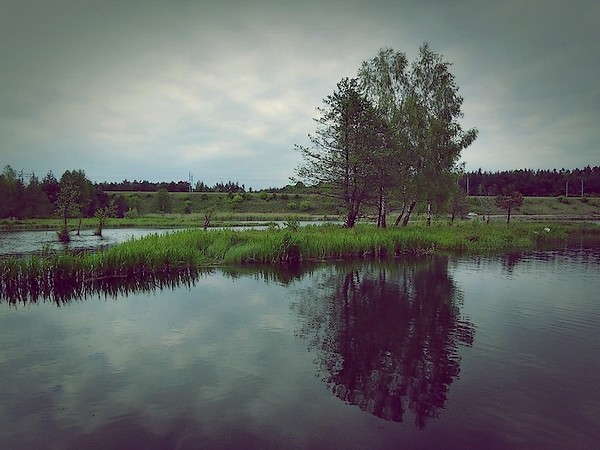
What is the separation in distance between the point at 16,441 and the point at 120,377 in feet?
7.26

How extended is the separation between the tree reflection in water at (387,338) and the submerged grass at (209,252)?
572 centimetres

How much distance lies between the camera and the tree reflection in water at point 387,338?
23.8 feet

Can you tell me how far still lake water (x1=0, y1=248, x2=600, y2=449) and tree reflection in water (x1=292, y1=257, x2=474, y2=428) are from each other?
5cm

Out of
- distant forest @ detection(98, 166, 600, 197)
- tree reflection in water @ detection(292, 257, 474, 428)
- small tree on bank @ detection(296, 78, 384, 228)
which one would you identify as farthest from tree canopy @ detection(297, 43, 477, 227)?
distant forest @ detection(98, 166, 600, 197)

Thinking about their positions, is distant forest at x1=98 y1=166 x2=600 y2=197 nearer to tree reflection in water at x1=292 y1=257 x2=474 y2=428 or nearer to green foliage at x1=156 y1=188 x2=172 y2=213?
green foliage at x1=156 y1=188 x2=172 y2=213

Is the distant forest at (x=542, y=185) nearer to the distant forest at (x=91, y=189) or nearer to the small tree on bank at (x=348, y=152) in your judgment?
the distant forest at (x=91, y=189)

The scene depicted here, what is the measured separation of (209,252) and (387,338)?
47.7 ft

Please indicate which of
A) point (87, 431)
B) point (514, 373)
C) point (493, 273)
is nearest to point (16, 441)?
point (87, 431)

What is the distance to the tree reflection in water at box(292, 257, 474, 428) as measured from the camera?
23.8ft

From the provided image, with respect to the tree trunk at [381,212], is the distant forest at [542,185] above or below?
above

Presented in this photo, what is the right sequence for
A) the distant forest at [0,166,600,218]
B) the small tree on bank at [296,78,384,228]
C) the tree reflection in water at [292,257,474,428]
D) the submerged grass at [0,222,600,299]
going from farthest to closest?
1. the distant forest at [0,166,600,218]
2. the small tree on bank at [296,78,384,228]
3. the submerged grass at [0,222,600,299]
4. the tree reflection in water at [292,257,474,428]

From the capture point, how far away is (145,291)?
1580cm

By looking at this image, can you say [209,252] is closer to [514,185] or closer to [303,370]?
[303,370]

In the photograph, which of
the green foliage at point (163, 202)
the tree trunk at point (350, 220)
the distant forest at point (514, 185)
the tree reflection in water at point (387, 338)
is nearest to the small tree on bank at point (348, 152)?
the tree trunk at point (350, 220)
